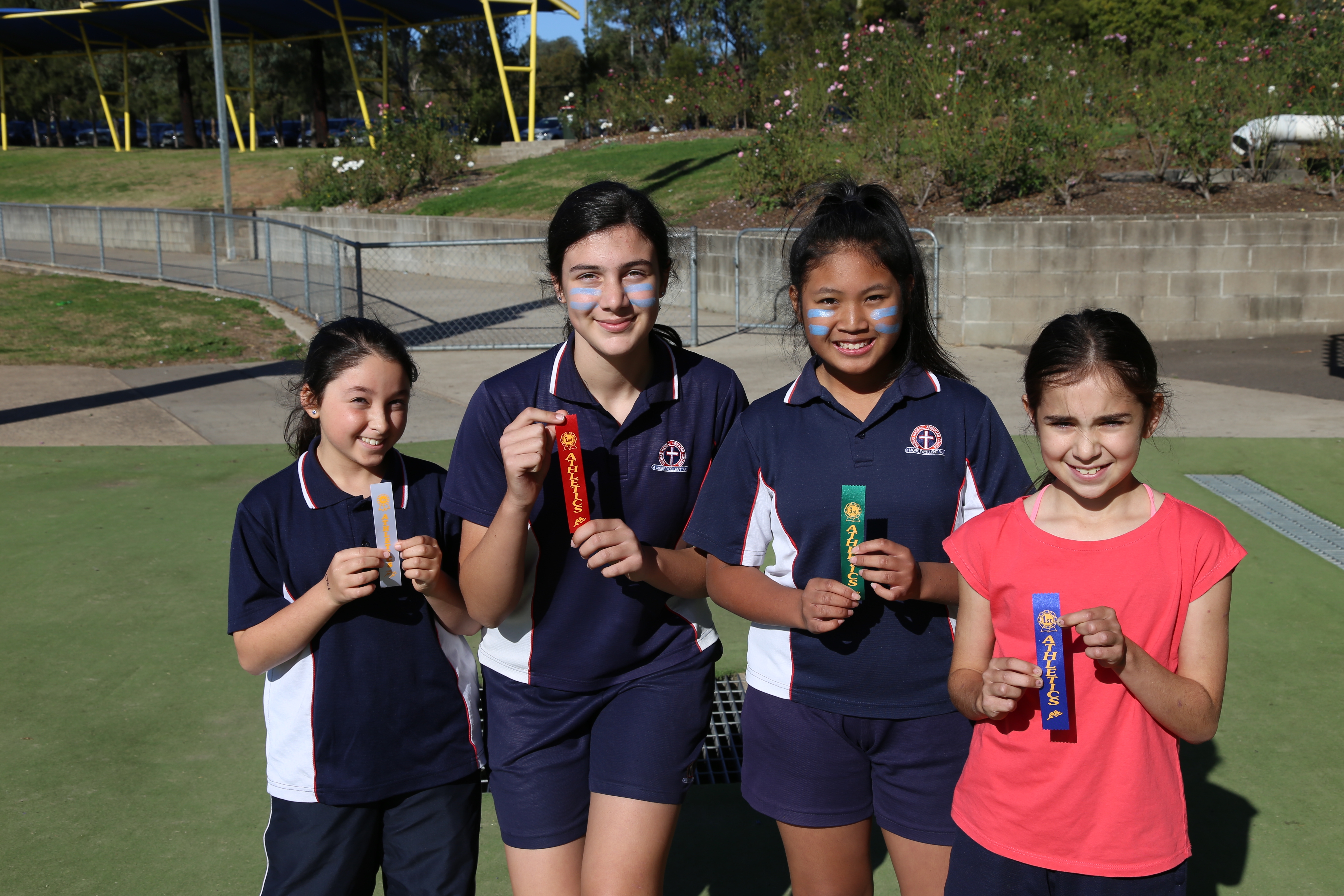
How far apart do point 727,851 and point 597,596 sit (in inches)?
49.2

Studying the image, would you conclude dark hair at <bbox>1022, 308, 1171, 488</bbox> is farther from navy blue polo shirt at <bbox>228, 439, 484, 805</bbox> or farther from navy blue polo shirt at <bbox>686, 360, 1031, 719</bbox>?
navy blue polo shirt at <bbox>228, 439, 484, 805</bbox>

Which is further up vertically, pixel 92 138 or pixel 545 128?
pixel 92 138

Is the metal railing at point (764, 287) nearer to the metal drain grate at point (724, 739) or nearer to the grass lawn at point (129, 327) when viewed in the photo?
the grass lawn at point (129, 327)

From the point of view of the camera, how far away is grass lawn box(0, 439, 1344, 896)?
3242 mm

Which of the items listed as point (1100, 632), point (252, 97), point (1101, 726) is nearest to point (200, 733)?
point (1101, 726)

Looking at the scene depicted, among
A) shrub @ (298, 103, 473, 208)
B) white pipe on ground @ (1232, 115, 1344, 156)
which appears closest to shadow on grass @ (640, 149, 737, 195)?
shrub @ (298, 103, 473, 208)

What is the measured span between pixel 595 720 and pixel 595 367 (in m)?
0.83

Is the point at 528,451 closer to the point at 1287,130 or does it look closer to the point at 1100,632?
the point at 1100,632

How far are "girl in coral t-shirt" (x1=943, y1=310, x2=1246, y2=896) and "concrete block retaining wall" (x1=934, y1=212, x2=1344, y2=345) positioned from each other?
1050 cm

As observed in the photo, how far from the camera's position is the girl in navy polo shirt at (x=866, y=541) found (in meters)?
2.40

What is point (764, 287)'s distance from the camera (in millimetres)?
13867

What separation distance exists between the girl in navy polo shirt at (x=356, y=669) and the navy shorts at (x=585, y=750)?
11 centimetres

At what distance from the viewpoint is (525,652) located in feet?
8.48

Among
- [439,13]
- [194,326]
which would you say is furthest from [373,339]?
[439,13]
